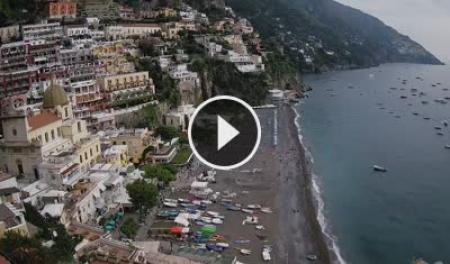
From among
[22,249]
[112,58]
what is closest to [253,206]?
[22,249]

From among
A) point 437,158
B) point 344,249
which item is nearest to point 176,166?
point 344,249

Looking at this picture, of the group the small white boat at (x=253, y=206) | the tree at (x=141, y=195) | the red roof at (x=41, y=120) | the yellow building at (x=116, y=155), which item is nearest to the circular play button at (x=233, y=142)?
the small white boat at (x=253, y=206)

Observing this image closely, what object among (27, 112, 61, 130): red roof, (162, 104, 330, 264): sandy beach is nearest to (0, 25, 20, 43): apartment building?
(27, 112, 61, 130): red roof

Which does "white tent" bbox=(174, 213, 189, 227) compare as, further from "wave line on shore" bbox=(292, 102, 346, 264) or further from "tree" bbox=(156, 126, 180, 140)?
"tree" bbox=(156, 126, 180, 140)

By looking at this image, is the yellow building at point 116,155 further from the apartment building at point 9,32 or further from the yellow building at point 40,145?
the apartment building at point 9,32

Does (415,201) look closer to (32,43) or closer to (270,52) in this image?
(32,43)

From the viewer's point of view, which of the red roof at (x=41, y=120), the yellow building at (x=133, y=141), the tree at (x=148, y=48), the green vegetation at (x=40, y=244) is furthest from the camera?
the tree at (x=148, y=48)
